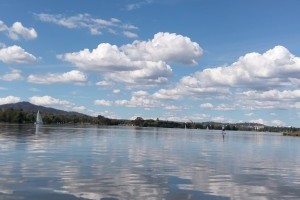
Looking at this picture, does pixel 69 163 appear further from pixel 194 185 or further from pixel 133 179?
pixel 194 185

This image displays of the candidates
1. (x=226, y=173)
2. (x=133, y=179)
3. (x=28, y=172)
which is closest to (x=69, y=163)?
(x=28, y=172)

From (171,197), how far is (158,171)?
11659 mm

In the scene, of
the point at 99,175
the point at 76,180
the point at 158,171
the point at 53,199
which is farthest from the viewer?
the point at 158,171

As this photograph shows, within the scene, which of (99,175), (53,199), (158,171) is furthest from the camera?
(158,171)

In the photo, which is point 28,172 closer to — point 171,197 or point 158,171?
point 158,171

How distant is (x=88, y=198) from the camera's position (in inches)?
872

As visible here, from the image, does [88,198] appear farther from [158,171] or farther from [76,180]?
[158,171]

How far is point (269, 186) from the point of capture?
29.7 metres

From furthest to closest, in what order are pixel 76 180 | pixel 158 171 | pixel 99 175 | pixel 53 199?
pixel 158 171 < pixel 99 175 < pixel 76 180 < pixel 53 199

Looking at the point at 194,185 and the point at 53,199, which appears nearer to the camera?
the point at 53,199

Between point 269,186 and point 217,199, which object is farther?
point 269,186

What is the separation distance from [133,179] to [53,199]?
8.83m

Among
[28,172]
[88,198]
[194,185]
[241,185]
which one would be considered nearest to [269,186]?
[241,185]

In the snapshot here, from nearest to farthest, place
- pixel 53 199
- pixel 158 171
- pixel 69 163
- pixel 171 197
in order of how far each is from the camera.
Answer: pixel 53 199, pixel 171 197, pixel 158 171, pixel 69 163
